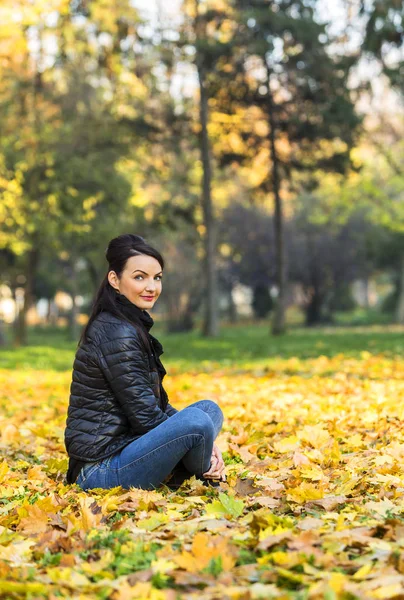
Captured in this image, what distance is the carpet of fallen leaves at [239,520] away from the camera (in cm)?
262

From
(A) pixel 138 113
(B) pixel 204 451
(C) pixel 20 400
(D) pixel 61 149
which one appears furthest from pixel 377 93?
(B) pixel 204 451

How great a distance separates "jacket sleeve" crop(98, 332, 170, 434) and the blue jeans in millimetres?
106

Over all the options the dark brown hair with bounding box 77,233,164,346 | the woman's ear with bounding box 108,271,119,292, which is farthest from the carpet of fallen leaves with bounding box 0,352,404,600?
the woman's ear with bounding box 108,271,119,292

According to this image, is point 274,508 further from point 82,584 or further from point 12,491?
point 12,491

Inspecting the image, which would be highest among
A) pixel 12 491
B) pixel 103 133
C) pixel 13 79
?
pixel 13 79

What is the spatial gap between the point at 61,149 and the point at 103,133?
4.74 feet

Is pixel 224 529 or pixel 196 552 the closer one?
pixel 196 552

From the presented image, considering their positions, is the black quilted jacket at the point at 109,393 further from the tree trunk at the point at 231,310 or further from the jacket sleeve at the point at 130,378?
the tree trunk at the point at 231,310

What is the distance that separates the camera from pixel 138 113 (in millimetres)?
22672

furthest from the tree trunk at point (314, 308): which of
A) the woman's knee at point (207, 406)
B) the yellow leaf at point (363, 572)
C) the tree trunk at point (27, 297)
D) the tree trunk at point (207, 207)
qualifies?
the yellow leaf at point (363, 572)

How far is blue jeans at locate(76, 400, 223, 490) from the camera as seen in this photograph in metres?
3.94

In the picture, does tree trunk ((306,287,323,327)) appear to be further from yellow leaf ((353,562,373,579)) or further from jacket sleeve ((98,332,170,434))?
yellow leaf ((353,562,373,579))

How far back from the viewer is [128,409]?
401 centimetres

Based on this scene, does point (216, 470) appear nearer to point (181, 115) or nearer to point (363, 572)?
point (363, 572)
